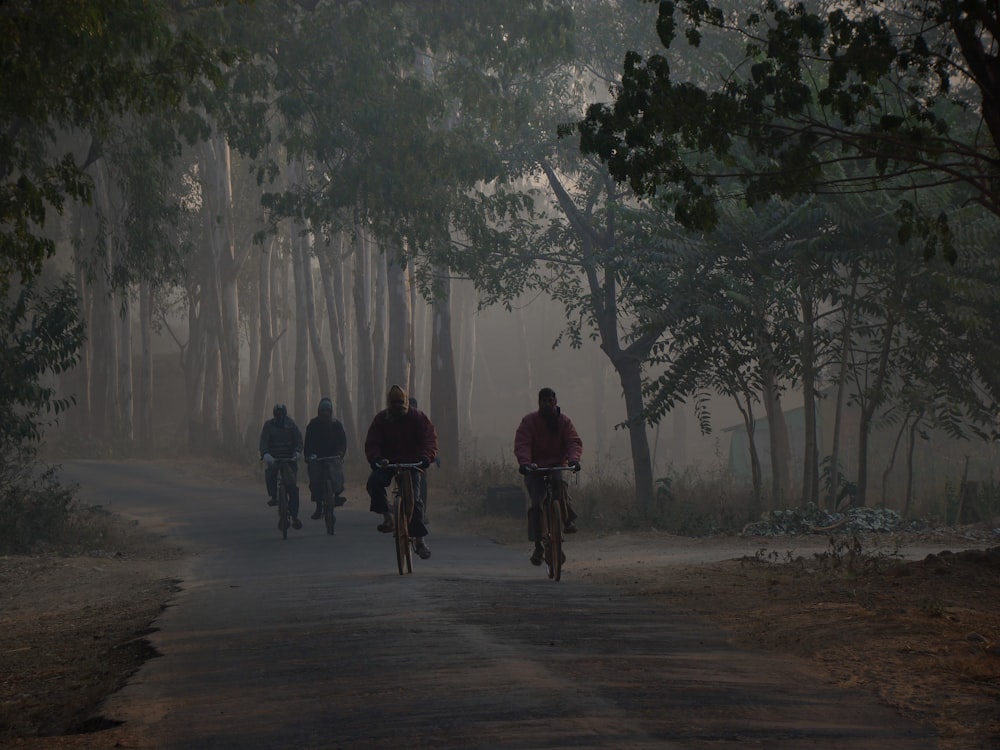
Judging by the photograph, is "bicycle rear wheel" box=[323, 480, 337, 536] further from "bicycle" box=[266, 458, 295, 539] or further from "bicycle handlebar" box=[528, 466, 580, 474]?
"bicycle handlebar" box=[528, 466, 580, 474]

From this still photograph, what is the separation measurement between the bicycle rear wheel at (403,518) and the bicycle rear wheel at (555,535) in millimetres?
1486

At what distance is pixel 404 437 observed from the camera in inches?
574

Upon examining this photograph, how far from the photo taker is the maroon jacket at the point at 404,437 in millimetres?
14531

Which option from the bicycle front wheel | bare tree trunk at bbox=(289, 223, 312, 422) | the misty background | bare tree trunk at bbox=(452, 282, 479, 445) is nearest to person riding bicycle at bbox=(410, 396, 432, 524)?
the bicycle front wheel

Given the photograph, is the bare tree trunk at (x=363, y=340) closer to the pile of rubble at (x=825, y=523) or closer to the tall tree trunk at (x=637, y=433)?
the tall tree trunk at (x=637, y=433)

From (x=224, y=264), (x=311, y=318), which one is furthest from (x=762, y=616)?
(x=224, y=264)

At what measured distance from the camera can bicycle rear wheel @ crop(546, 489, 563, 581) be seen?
554 inches

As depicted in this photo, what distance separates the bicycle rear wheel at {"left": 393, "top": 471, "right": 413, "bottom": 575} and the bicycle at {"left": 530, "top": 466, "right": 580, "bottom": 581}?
1.39 metres

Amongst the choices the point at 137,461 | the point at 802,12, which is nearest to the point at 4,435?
the point at 802,12

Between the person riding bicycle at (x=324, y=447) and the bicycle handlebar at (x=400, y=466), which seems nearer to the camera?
the bicycle handlebar at (x=400, y=466)

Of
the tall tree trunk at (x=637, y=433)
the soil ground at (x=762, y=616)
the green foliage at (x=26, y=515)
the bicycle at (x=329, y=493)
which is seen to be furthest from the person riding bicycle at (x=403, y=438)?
the tall tree trunk at (x=637, y=433)

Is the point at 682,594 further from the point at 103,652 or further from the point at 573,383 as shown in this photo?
the point at 573,383

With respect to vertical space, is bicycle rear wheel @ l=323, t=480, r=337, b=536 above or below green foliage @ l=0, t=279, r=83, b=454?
below

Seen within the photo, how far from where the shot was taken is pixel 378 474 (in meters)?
14.7
